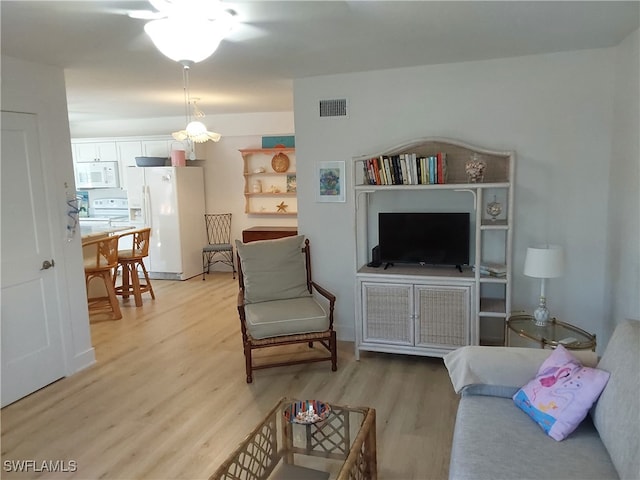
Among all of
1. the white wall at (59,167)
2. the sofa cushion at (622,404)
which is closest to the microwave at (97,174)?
the white wall at (59,167)

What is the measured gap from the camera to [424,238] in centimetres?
373

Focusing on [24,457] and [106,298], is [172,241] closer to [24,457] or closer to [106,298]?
[106,298]

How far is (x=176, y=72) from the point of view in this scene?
3.74 metres

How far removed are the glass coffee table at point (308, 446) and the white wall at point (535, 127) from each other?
7.00 ft

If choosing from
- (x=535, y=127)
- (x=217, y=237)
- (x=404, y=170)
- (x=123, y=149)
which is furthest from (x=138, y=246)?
(x=535, y=127)

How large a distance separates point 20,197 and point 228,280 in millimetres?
3618

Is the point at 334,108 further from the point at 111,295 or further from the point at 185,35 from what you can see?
the point at 111,295

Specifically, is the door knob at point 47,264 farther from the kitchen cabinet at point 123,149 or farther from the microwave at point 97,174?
the microwave at point 97,174

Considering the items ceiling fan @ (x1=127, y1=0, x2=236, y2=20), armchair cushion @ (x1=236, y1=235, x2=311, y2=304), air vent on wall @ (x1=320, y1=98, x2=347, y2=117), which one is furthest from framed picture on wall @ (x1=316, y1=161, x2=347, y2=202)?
ceiling fan @ (x1=127, y1=0, x2=236, y2=20)

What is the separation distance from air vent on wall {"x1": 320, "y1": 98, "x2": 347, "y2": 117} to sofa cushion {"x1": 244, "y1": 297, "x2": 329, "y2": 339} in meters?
1.66

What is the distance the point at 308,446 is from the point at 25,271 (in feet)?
7.92

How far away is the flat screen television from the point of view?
364 centimetres

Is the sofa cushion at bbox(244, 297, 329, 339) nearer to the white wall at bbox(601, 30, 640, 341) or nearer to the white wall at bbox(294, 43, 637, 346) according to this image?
the white wall at bbox(294, 43, 637, 346)

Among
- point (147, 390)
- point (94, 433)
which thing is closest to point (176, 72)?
point (147, 390)
